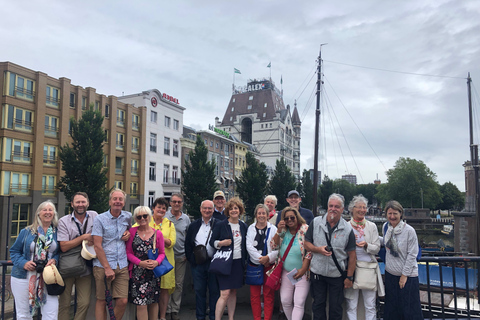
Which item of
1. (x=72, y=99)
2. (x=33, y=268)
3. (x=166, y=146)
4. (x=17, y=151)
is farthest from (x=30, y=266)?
(x=166, y=146)

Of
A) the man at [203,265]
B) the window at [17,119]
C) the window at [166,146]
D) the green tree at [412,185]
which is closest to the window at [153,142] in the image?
the window at [166,146]

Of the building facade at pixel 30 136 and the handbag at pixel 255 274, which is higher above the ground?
the building facade at pixel 30 136

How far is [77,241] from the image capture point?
441 cm

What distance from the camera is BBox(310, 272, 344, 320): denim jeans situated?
460 cm

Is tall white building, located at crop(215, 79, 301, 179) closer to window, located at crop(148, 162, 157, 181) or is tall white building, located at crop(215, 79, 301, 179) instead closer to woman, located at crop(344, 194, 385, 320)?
window, located at crop(148, 162, 157, 181)

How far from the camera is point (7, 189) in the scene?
86.7 ft

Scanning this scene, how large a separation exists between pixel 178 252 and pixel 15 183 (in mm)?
27394

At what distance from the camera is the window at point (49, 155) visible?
29422 millimetres

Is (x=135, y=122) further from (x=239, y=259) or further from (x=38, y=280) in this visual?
(x=38, y=280)

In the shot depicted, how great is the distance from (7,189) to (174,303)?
27122mm

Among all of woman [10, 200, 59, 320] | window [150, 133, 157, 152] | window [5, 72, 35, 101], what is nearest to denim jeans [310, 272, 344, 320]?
woman [10, 200, 59, 320]

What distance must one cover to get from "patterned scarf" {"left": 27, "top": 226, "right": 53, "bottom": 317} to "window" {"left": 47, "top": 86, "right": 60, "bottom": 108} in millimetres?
29952

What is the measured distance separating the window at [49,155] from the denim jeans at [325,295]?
30.7 meters

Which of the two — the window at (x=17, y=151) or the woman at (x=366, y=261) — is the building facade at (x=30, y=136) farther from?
→ the woman at (x=366, y=261)
